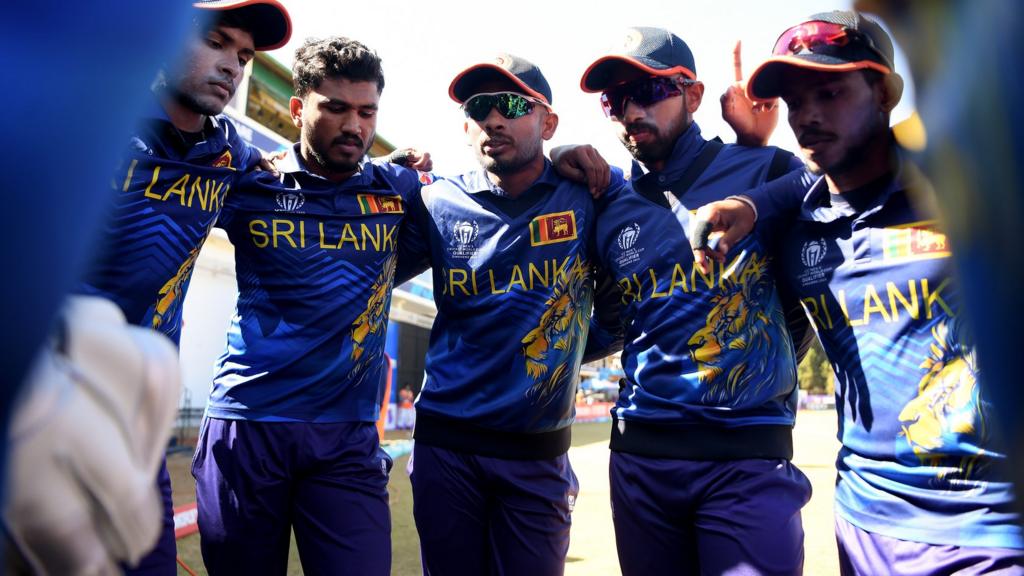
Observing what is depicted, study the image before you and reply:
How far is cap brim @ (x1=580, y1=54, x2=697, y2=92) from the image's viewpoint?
9.24 ft

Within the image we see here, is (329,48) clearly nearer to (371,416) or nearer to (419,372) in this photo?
(371,416)

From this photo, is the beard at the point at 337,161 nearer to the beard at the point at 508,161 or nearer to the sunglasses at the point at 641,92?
the beard at the point at 508,161

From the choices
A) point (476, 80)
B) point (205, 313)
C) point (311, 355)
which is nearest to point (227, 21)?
point (476, 80)

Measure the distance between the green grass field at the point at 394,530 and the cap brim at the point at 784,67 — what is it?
452cm

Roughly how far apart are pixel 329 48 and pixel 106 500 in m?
2.93

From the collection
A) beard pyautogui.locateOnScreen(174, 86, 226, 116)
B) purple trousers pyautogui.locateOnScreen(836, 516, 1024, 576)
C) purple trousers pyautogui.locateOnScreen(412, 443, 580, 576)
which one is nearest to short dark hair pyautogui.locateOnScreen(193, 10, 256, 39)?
beard pyautogui.locateOnScreen(174, 86, 226, 116)

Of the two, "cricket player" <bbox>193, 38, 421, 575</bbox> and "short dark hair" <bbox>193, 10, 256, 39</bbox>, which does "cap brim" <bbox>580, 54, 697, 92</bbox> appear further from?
"short dark hair" <bbox>193, 10, 256, 39</bbox>

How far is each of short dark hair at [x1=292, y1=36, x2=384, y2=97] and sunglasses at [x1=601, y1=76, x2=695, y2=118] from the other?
1.05m

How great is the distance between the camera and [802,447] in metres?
17.0

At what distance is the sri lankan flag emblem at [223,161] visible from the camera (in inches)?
114

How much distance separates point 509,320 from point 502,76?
3.72ft

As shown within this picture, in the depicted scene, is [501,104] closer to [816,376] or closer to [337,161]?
[337,161]

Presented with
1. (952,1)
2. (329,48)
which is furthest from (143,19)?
(329,48)

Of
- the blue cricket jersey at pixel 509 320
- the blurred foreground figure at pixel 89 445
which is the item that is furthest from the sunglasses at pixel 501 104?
the blurred foreground figure at pixel 89 445
